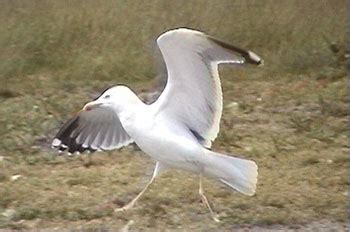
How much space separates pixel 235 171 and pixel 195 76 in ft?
1.77

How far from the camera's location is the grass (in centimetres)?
631

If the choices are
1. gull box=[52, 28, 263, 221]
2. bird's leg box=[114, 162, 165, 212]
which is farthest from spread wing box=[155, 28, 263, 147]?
bird's leg box=[114, 162, 165, 212]

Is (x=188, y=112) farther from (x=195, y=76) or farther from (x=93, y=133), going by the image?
(x=93, y=133)

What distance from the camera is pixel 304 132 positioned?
846cm

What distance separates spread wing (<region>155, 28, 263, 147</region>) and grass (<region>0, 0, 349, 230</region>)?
1.59ft

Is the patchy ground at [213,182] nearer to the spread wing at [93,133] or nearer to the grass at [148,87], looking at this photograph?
the grass at [148,87]

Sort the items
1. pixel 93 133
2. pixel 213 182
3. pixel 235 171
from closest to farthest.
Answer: pixel 235 171 → pixel 93 133 → pixel 213 182

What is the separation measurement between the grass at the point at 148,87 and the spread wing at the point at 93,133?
28cm

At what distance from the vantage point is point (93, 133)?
6684 mm

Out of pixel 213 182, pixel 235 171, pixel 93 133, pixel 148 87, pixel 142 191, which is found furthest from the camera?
pixel 148 87

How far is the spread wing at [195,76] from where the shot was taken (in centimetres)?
578

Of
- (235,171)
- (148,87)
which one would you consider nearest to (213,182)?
(235,171)

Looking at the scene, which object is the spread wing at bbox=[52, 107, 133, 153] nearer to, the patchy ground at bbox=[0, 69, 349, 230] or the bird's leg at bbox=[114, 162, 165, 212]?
the patchy ground at bbox=[0, 69, 349, 230]

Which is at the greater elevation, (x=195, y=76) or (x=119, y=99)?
(x=195, y=76)
